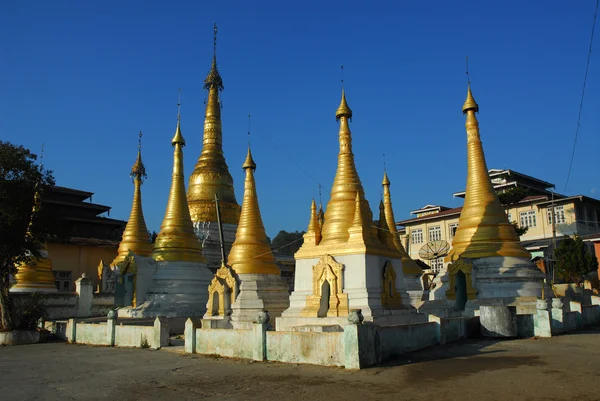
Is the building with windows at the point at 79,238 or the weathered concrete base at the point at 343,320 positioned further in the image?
the building with windows at the point at 79,238

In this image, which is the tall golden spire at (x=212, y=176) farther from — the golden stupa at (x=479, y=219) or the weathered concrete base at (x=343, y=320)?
the weathered concrete base at (x=343, y=320)

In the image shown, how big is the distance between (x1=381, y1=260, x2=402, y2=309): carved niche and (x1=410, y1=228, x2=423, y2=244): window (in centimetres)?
3868

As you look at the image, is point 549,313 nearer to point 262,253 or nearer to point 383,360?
point 383,360

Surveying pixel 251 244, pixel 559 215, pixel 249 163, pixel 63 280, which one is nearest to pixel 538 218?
pixel 559 215

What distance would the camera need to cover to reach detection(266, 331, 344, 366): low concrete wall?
44.1 ft

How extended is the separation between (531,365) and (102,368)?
11415mm

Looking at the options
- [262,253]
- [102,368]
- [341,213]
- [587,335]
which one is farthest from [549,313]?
[102,368]

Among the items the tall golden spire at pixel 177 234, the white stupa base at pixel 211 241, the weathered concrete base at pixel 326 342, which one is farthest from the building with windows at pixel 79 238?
the weathered concrete base at pixel 326 342

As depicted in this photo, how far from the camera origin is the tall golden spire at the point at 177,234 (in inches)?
1153

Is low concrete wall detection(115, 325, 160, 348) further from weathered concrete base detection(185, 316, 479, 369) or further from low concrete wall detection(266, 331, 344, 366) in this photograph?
low concrete wall detection(266, 331, 344, 366)

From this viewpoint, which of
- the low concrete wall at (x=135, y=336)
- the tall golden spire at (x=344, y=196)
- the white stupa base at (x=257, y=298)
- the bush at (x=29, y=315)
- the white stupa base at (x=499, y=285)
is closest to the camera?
the low concrete wall at (x=135, y=336)

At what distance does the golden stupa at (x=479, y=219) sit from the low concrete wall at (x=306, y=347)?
14990 mm

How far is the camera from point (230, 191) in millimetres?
37531

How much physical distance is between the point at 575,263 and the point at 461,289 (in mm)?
14370
